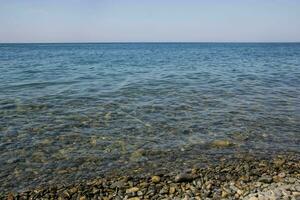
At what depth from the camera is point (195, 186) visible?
268 inches

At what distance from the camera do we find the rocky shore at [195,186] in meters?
6.38

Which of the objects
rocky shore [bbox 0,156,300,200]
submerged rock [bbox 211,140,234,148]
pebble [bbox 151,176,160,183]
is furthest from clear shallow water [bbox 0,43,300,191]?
pebble [bbox 151,176,160,183]

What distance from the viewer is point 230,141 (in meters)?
9.73

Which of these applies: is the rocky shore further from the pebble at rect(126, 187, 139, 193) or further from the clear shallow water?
the clear shallow water

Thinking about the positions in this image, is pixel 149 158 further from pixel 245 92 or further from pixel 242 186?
pixel 245 92

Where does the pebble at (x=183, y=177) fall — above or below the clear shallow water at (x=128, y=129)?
above

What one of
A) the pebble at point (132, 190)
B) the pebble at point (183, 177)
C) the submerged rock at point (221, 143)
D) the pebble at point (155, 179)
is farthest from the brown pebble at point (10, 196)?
the submerged rock at point (221, 143)

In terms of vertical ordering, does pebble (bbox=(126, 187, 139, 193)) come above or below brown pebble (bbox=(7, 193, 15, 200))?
below

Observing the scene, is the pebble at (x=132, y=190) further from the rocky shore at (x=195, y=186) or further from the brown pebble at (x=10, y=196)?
the brown pebble at (x=10, y=196)

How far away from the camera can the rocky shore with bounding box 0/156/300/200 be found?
6.38 meters

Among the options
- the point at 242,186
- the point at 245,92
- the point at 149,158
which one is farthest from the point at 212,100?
the point at 242,186

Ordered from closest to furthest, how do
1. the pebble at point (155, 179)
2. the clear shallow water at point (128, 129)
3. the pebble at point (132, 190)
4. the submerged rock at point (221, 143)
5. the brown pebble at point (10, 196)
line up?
the brown pebble at point (10, 196)
the pebble at point (132, 190)
the pebble at point (155, 179)
the clear shallow water at point (128, 129)
the submerged rock at point (221, 143)

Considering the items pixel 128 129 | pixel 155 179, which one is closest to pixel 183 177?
pixel 155 179

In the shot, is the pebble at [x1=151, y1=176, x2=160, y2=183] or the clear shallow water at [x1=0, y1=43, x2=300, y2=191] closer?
the pebble at [x1=151, y1=176, x2=160, y2=183]
